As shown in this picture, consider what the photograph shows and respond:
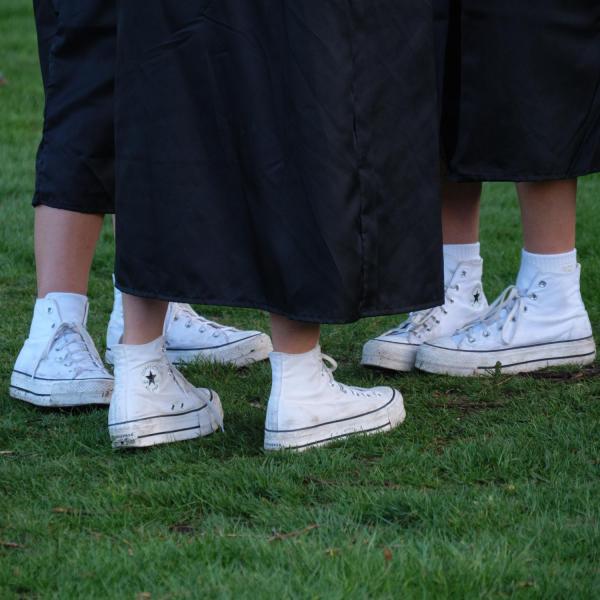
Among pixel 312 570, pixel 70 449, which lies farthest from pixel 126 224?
pixel 312 570

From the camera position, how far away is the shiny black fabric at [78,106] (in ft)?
9.59

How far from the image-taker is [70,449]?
104 inches

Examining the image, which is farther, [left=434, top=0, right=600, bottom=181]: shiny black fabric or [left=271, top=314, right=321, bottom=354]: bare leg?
[left=434, top=0, right=600, bottom=181]: shiny black fabric

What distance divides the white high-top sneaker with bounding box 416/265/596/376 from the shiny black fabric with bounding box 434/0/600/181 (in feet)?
1.07

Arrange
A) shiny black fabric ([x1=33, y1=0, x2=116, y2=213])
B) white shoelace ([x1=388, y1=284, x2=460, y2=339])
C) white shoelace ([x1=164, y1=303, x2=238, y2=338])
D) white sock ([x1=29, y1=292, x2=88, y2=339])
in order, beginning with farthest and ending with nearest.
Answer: white shoelace ([x1=164, y1=303, x2=238, y2=338]) → white shoelace ([x1=388, y1=284, x2=460, y2=339]) → white sock ([x1=29, y1=292, x2=88, y2=339]) → shiny black fabric ([x1=33, y1=0, x2=116, y2=213])

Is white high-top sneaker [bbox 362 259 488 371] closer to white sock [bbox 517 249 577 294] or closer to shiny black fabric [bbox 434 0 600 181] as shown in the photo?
white sock [bbox 517 249 577 294]

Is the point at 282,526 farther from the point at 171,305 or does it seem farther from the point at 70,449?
the point at 171,305

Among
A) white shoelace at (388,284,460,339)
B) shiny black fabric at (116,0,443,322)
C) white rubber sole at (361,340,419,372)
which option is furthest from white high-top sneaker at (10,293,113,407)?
white shoelace at (388,284,460,339)

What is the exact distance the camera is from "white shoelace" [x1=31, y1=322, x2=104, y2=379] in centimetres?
298

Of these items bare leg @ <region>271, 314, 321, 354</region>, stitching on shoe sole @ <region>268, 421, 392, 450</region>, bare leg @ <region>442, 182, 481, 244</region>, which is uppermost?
bare leg @ <region>442, 182, 481, 244</region>

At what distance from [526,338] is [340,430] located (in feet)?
2.65

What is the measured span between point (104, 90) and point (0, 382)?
0.83 m


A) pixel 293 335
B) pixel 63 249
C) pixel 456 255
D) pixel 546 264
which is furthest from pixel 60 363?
pixel 546 264

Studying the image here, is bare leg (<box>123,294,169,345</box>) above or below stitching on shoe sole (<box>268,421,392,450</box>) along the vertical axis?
above
